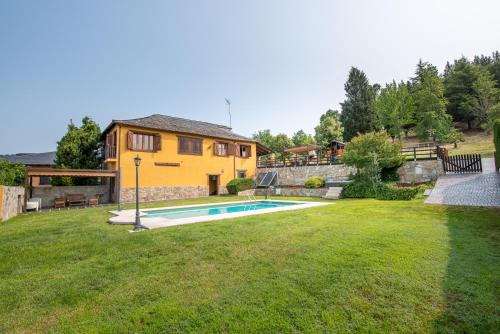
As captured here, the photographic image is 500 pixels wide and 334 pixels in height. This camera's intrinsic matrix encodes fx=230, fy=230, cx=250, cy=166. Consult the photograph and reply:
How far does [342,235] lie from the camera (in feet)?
17.8

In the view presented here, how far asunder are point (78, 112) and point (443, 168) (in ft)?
95.0

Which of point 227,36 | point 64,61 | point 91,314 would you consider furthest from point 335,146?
point 91,314

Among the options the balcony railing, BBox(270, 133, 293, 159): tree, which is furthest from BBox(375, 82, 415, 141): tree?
the balcony railing

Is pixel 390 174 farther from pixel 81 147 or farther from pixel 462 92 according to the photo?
pixel 462 92

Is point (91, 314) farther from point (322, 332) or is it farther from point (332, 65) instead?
point (332, 65)

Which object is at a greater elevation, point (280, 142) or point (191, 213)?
point (280, 142)

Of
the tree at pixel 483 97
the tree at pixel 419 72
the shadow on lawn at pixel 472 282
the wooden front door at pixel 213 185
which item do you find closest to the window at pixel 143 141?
the wooden front door at pixel 213 185

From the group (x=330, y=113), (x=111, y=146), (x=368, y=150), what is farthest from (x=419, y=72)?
(x=111, y=146)

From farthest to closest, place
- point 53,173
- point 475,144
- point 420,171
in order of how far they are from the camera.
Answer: point 475,144, point 420,171, point 53,173

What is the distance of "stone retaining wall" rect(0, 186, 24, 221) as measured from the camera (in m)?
9.11

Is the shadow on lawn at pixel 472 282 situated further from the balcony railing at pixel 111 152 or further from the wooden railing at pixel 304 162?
the balcony railing at pixel 111 152

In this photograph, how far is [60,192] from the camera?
15352 mm

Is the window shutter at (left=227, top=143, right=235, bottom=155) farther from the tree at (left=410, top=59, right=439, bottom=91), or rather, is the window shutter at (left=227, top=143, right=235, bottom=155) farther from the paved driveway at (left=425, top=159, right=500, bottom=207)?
the tree at (left=410, top=59, right=439, bottom=91)

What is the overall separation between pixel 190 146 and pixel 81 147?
8853 millimetres
